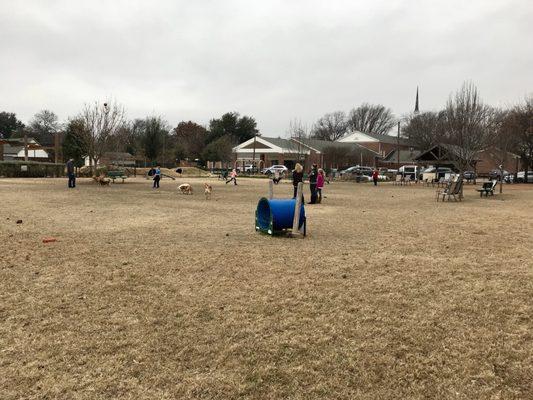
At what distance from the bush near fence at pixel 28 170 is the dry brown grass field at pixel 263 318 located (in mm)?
33130

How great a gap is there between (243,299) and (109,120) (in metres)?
30.6

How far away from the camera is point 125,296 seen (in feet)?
17.3

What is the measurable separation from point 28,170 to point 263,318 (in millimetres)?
39778

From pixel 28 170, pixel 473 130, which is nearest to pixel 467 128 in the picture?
pixel 473 130

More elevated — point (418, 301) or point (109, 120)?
point (109, 120)

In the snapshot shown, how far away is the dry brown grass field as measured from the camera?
11.1ft

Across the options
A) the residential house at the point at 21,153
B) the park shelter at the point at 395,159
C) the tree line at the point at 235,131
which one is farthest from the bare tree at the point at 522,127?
the residential house at the point at 21,153

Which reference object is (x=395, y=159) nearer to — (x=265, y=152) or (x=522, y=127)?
(x=265, y=152)

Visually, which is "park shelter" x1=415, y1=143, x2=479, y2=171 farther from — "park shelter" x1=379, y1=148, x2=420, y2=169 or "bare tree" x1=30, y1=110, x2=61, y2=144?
"bare tree" x1=30, y1=110, x2=61, y2=144

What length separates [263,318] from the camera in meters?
4.64

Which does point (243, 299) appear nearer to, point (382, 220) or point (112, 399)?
point (112, 399)

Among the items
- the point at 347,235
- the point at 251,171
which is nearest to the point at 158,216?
the point at 347,235

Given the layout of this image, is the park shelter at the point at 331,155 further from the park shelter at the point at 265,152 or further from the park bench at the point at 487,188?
the park bench at the point at 487,188

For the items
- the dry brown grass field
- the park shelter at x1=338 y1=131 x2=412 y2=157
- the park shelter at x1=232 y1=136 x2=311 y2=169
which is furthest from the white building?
the dry brown grass field
